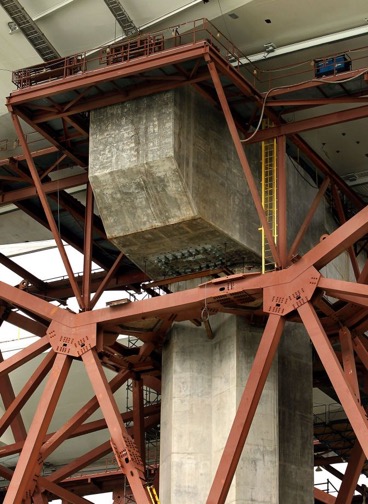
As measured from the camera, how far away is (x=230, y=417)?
46219mm

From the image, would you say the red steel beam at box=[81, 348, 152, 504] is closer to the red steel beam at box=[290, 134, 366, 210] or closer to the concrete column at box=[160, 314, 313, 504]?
the concrete column at box=[160, 314, 313, 504]

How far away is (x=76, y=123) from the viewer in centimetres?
4766

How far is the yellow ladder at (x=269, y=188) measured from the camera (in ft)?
153

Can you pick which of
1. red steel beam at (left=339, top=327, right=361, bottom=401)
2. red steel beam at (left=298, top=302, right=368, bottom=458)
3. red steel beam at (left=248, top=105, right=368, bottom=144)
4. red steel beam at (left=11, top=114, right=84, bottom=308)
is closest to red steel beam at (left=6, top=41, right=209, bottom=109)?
red steel beam at (left=11, top=114, right=84, bottom=308)

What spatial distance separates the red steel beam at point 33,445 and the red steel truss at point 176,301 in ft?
0.11

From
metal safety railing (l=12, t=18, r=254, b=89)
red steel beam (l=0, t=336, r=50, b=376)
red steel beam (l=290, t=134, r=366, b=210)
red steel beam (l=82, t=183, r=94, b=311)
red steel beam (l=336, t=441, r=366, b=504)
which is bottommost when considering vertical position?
red steel beam (l=336, t=441, r=366, b=504)

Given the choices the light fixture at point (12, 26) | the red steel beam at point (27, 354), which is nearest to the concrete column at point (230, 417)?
the red steel beam at point (27, 354)

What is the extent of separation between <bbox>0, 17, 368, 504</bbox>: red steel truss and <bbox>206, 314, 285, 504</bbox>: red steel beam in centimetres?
3

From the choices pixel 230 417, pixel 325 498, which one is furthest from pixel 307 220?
pixel 325 498

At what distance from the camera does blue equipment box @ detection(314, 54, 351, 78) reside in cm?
4562

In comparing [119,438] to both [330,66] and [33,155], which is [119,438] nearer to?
[33,155]

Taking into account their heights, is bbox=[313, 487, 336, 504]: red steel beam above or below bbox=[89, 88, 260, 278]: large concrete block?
A: below

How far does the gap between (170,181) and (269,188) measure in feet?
14.2

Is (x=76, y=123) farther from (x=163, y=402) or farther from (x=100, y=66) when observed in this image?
(x=163, y=402)
